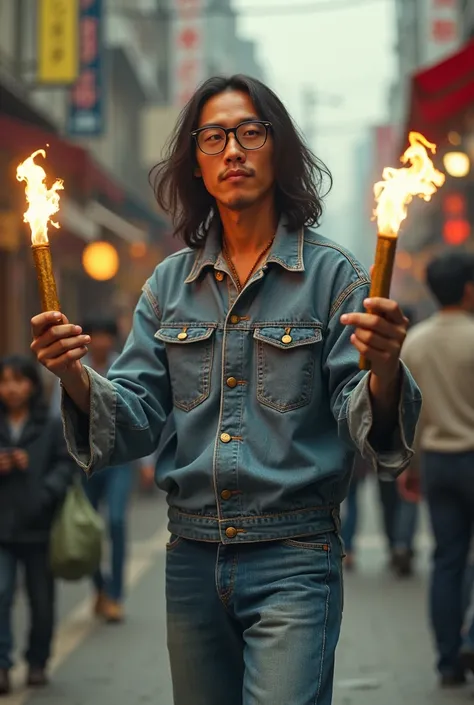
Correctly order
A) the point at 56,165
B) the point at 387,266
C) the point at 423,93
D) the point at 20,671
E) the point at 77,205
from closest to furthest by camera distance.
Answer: the point at 387,266
the point at 20,671
the point at 423,93
the point at 56,165
the point at 77,205

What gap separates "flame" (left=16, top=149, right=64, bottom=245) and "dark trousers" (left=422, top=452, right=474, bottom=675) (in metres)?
3.97

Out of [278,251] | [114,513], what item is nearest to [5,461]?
[114,513]

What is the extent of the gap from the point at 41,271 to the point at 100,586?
6.36m

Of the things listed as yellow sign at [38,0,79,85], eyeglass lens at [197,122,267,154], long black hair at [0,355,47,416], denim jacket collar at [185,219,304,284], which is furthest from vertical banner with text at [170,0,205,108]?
eyeglass lens at [197,122,267,154]

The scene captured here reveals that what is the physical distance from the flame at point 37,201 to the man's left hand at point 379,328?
0.68 metres

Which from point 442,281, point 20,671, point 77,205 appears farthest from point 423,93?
point 77,205

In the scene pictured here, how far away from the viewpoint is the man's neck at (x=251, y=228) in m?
3.67

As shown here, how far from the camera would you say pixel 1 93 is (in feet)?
47.4

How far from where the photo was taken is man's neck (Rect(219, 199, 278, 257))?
12.1ft

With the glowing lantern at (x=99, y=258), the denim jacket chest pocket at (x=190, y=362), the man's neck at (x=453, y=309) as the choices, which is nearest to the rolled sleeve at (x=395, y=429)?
the denim jacket chest pocket at (x=190, y=362)

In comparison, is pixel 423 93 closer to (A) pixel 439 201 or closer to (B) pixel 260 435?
(B) pixel 260 435

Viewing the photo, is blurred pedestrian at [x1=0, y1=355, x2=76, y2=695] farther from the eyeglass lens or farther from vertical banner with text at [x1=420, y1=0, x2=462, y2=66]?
vertical banner with text at [x1=420, y1=0, x2=462, y2=66]

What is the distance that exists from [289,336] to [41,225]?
752 mm

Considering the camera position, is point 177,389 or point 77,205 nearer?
point 177,389
